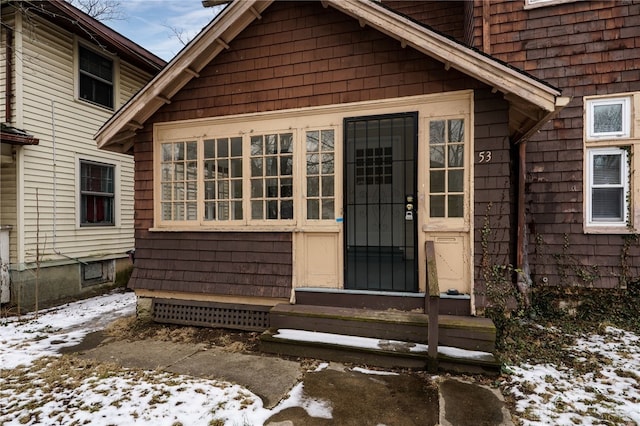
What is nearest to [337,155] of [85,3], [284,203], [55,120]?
[284,203]

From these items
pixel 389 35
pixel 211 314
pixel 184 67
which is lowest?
pixel 211 314

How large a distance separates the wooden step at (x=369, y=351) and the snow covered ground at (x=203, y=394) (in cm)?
33

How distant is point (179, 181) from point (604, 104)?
6.49 metres

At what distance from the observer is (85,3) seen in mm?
8547

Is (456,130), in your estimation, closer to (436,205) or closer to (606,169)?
(436,205)

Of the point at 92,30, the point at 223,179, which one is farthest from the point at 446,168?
the point at 92,30

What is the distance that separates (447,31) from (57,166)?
8570 mm

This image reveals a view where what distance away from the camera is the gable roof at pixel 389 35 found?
A: 11.9 ft

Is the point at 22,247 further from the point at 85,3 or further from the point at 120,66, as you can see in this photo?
the point at 85,3

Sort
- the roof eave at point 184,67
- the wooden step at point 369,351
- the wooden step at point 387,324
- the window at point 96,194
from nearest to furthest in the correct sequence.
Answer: the wooden step at point 369,351 < the wooden step at point 387,324 < the roof eave at point 184,67 < the window at point 96,194

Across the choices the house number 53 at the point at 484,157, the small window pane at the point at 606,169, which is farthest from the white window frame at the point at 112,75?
the small window pane at the point at 606,169

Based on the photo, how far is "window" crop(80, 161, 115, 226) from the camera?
7.83m

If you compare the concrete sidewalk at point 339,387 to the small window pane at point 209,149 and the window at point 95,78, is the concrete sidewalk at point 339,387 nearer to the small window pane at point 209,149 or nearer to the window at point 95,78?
the small window pane at point 209,149

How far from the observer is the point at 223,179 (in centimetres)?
514
